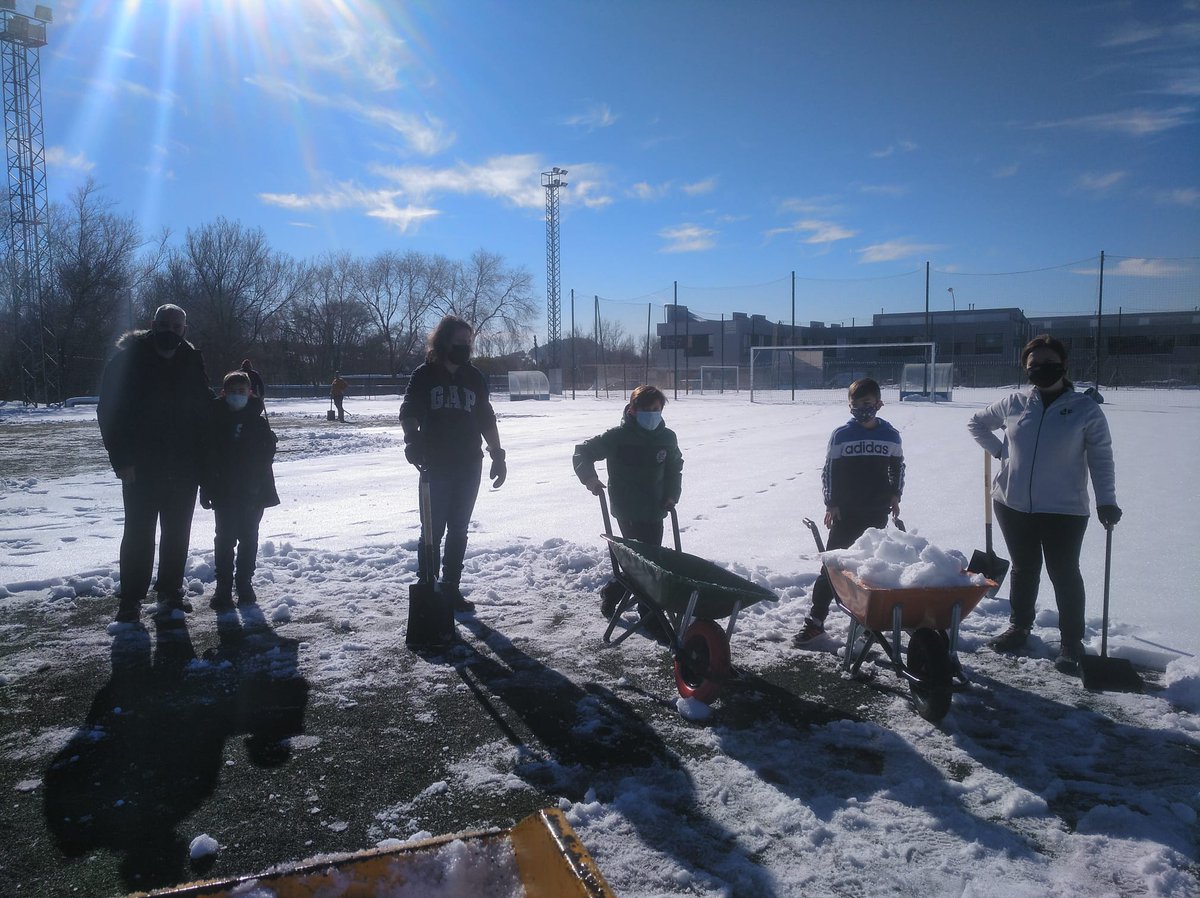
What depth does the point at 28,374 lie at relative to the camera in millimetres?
33875

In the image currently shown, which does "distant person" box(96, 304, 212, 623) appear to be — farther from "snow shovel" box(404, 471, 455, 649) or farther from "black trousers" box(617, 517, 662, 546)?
"black trousers" box(617, 517, 662, 546)

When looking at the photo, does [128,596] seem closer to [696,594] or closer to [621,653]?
[621,653]

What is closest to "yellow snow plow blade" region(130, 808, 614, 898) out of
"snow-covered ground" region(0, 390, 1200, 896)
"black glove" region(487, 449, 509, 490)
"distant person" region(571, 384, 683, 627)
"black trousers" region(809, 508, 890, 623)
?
"snow-covered ground" region(0, 390, 1200, 896)

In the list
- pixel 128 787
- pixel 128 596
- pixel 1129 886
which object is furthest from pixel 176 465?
pixel 1129 886

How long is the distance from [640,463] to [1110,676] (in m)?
2.54

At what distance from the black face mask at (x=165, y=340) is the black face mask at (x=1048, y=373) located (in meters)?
4.76

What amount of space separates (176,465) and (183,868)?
9.55 ft

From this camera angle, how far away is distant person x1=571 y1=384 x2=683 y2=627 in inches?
176

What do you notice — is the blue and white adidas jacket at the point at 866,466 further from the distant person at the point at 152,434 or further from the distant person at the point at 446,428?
the distant person at the point at 152,434

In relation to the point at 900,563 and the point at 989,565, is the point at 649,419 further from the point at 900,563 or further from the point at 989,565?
the point at 989,565

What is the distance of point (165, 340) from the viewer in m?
4.51

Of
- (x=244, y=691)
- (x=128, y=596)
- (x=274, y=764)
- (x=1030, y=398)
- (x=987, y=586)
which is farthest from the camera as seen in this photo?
(x=128, y=596)

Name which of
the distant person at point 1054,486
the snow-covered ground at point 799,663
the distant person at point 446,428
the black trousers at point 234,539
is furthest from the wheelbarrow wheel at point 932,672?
the black trousers at point 234,539

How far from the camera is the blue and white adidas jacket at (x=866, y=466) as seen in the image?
13.7 feet
